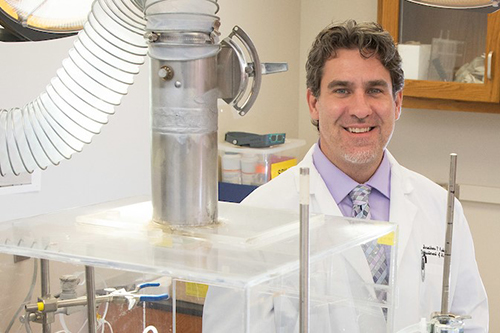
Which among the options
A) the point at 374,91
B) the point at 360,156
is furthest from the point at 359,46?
the point at 360,156

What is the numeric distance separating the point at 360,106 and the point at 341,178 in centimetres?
18

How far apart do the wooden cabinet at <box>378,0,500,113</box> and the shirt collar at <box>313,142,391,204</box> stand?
122 cm

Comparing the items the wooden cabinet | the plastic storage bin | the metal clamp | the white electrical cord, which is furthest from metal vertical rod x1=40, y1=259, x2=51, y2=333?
the wooden cabinet

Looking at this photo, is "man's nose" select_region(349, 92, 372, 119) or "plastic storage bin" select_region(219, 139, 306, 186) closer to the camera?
"man's nose" select_region(349, 92, 372, 119)

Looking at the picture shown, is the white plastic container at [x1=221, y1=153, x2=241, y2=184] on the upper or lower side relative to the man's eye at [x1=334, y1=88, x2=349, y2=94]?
lower

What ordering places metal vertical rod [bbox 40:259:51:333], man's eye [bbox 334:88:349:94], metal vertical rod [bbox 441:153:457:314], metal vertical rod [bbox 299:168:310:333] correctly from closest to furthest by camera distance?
metal vertical rod [bbox 299:168:310:333] < metal vertical rod [bbox 40:259:51:333] < metal vertical rod [bbox 441:153:457:314] < man's eye [bbox 334:88:349:94]

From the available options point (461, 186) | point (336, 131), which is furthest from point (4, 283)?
point (461, 186)

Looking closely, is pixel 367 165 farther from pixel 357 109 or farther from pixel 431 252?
pixel 431 252

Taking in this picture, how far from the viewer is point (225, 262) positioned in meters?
0.74

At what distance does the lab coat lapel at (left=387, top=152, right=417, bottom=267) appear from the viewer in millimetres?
1684

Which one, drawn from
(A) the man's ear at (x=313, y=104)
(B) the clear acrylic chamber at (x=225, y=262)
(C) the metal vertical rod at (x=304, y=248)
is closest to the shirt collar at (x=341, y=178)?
(A) the man's ear at (x=313, y=104)

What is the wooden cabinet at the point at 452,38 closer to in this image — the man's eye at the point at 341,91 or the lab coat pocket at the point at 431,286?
the man's eye at the point at 341,91

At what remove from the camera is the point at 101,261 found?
0.77m

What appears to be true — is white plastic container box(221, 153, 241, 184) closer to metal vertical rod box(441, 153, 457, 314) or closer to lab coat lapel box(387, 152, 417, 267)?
lab coat lapel box(387, 152, 417, 267)
